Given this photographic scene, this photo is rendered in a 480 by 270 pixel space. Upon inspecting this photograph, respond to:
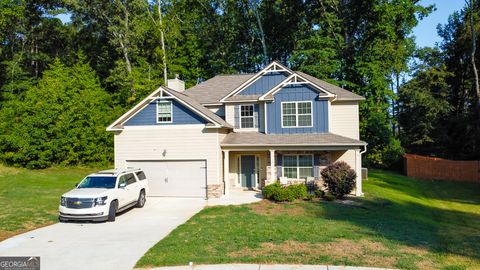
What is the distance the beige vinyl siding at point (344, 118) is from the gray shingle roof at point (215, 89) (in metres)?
7.13

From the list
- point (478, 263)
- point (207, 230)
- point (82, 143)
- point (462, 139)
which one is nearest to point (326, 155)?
point (207, 230)

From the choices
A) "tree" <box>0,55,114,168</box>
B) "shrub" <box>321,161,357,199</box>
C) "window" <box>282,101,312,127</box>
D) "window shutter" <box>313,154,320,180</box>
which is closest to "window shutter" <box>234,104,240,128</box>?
"window" <box>282,101,312,127</box>

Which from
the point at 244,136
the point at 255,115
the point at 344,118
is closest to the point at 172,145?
the point at 244,136

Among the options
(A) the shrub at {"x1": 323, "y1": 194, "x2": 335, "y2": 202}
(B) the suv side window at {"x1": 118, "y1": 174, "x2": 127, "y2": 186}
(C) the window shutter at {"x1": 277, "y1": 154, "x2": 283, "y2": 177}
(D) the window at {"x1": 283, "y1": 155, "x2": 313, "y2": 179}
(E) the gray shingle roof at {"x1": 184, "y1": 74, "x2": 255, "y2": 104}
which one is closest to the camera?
(B) the suv side window at {"x1": 118, "y1": 174, "x2": 127, "y2": 186}

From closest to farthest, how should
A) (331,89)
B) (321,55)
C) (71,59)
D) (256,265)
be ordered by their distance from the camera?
1. (256,265)
2. (331,89)
3. (321,55)
4. (71,59)

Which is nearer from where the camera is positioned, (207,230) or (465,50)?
(207,230)

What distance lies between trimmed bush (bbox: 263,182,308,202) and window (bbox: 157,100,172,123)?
6.81 metres

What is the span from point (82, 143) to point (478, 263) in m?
28.4

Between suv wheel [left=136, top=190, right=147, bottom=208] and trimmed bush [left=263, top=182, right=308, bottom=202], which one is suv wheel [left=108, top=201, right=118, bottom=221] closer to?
suv wheel [left=136, top=190, right=147, bottom=208]

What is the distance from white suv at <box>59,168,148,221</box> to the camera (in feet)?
44.3

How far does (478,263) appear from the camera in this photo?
29.2 ft

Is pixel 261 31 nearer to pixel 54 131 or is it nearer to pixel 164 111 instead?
pixel 164 111

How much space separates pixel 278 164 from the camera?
2139 centimetres

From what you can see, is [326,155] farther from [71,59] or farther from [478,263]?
[71,59]
